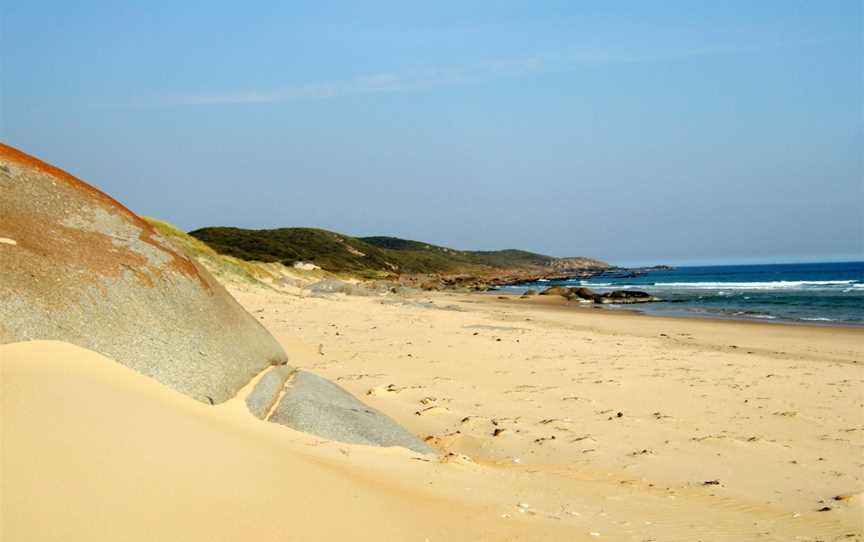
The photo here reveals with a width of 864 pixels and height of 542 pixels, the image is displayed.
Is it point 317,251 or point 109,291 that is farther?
point 317,251

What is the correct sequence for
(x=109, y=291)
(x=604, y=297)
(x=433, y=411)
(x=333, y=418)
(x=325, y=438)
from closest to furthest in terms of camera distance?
1. (x=109, y=291)
2. (x=325, y=438)
3. (x=333, y=418)
4. (x=433, y=411)
5. (x=604, y=297)

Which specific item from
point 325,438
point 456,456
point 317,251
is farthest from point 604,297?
point 317,251

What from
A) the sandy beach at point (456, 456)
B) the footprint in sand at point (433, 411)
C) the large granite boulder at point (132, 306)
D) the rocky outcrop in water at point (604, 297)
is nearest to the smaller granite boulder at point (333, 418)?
the large granite boulder at point (132, 306)

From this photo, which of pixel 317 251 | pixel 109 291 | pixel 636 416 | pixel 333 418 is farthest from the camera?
Result: pixel 317 251

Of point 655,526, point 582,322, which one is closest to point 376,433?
point 655,526

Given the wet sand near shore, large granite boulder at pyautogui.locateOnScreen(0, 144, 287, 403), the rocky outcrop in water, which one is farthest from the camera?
the rocky outcrop in water

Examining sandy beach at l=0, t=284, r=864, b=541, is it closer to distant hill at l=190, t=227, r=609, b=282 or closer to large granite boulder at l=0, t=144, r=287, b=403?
large granite boulder at l=0, t=144, r=287, b=403

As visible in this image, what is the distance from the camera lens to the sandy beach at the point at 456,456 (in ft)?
10.2

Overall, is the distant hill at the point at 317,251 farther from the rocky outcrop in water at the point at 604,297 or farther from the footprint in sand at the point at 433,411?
the footprint in sand at the point at 433,411

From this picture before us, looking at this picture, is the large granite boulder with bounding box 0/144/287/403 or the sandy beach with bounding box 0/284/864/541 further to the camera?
the large granite boulder with bounding box 0/144/287/403

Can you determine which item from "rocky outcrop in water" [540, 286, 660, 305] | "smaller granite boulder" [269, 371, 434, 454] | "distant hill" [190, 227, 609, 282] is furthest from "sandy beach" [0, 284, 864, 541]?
"distant hill" [190, 227, 609, 282]

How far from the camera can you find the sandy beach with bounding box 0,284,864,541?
310cm

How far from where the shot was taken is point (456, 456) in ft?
19.3

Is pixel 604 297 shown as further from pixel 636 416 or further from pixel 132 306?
pixel 132 306
